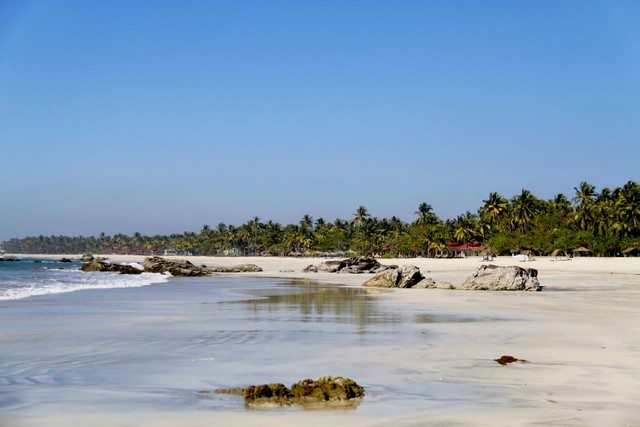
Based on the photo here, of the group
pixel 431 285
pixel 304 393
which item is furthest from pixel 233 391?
pixel 431 285

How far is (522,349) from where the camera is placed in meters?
15.7

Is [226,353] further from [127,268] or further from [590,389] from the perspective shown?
[127,268]

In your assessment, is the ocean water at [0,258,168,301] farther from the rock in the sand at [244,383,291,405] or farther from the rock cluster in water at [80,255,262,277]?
the rock in the sand at [244,383,291,405]

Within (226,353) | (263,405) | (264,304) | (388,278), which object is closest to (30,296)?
(264,304)

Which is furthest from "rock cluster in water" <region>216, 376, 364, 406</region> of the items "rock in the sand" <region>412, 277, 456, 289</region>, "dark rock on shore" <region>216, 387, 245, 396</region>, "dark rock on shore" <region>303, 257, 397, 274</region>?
"dark rock on shore" <region>303, 257, 397, 274</region>

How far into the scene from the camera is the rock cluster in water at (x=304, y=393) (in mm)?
10172

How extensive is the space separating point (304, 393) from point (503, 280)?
1224 inches

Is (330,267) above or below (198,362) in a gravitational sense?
above

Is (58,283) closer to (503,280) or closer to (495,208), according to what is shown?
(503,280)

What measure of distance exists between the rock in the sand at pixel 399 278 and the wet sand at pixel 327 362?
625 inches

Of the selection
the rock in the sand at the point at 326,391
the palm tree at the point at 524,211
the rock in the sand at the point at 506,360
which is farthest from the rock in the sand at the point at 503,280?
the palm tree at the point at 524,211

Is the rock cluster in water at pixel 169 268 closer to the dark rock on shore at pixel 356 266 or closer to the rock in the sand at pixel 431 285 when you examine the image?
the dark rock on shore at pixel 356 266

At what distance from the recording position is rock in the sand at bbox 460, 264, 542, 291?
128ft

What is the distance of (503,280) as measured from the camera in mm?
39688
